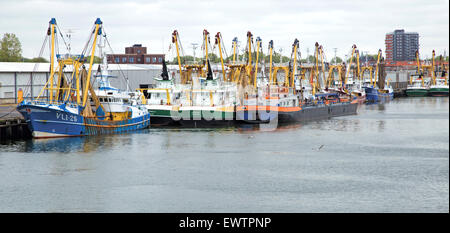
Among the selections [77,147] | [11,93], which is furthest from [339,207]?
[11,93]

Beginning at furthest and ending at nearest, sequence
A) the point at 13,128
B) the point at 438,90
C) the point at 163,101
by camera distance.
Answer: the point at 438,90 < the point at 163,101 < the point at 13,128

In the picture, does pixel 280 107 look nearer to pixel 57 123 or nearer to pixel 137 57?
pixel 57 123

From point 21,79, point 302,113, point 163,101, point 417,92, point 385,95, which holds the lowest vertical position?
point 302,113

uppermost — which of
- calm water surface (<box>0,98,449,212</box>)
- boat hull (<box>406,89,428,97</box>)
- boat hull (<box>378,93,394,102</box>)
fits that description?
boat hull (<box>406,89,428,97</box>)

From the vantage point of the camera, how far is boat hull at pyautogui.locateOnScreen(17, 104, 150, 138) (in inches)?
1964

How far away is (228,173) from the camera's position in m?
38.5

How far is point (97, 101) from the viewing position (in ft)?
185

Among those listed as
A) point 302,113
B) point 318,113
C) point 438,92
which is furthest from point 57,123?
point 438,92

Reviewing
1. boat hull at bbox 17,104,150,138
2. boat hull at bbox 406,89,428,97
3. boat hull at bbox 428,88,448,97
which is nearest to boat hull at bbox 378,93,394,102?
boat hull at bbox 406,89,428,97

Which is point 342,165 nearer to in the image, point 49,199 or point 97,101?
point 49,199

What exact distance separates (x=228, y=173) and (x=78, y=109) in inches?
739

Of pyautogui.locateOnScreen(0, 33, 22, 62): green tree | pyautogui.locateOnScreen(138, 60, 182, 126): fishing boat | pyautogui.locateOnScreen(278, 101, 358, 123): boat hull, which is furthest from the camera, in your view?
pyautogui.locateOnScreen(0, 33, 22, 62): green tree

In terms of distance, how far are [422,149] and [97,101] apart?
27.5m

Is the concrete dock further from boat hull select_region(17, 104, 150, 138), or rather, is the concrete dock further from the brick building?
the brick building
